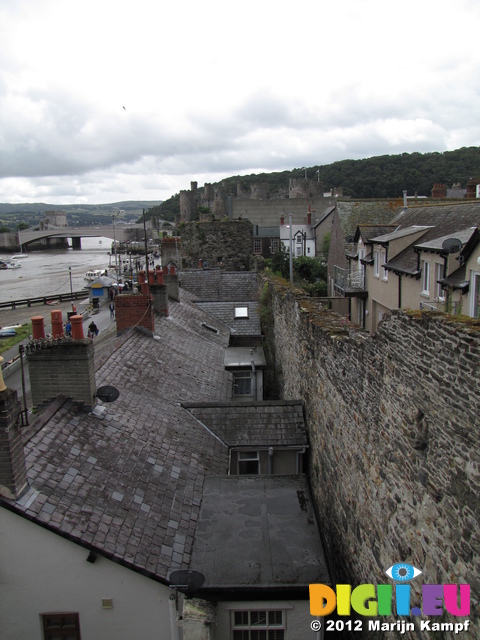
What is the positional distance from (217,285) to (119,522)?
774 inches

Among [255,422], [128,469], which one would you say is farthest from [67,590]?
[255,422]

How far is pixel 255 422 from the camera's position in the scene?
1052 cm

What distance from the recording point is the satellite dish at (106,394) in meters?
9.05

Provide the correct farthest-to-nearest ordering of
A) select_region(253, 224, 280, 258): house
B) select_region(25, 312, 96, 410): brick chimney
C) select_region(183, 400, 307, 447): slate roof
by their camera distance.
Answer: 1. select_region(253, 224, 280, 258): house
2. select_region(183, 400, 307, 447): slate roof
3. select_region(25, 312, 96, 410): brick chimney

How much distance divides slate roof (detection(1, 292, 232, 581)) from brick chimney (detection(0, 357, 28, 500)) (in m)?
0.23

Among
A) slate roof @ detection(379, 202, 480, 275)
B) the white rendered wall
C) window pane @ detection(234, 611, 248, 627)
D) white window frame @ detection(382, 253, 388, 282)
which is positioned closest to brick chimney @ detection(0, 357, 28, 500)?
the white rendered wall

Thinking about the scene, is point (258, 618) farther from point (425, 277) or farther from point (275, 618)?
point (425, 277)

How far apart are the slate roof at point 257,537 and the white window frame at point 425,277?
35.2ft

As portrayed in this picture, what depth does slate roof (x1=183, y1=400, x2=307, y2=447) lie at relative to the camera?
33.3 feet

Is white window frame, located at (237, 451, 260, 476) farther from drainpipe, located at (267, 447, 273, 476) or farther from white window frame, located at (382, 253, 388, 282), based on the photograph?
white window frame, located at (382, 253, 388, 282)

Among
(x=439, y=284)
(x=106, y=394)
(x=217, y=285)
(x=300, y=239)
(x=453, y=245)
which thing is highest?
(x=453, y=245)

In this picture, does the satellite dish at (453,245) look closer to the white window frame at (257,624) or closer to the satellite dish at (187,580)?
the white window frame at (257,624)

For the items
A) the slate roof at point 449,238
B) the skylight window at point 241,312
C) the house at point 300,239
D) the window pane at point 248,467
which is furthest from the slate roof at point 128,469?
the house at point 300,239

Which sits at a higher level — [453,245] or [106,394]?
[453,245]
